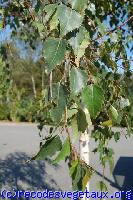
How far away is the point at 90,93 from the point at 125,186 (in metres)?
5.52

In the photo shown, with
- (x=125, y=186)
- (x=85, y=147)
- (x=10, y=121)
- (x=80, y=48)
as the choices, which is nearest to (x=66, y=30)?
(x=80, y=48)

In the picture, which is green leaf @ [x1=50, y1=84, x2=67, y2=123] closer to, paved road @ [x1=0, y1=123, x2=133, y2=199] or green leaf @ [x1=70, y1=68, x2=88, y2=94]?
green leaf @ [x1=70, y1=68, x2=88, y2=94]

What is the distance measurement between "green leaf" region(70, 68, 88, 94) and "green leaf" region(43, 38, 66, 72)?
65 mm

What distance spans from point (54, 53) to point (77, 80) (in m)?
0.09

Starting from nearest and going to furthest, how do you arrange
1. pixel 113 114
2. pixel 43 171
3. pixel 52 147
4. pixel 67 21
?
1. pixel 67 21
2. pixel 52 147
3. pixel 113 114
4. pixel 43 171

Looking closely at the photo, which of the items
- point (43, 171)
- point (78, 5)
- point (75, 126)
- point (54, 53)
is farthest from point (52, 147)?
point (43, 171)

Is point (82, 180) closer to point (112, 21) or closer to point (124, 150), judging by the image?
point (112, 21)

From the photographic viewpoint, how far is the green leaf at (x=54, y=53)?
84 cm

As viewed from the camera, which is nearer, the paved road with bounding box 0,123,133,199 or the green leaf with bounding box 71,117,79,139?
the green leaf with bounding box 71,117,79,139

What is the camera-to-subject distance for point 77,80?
34.9 inches

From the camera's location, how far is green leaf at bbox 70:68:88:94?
2.90ft

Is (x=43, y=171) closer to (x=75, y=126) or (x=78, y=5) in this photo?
(x=75, y=126)

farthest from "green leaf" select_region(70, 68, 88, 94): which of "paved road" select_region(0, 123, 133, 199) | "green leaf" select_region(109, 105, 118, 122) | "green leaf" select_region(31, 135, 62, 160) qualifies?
"paved road" select_region(0, 123, 133, 199)

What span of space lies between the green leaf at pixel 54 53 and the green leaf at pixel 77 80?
65 mm
